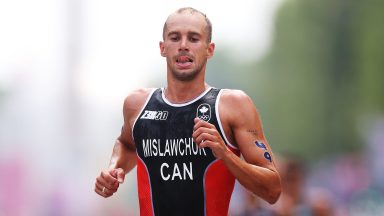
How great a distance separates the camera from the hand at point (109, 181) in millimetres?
4324

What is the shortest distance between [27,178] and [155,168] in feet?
29.0

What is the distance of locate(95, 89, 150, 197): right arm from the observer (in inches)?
171

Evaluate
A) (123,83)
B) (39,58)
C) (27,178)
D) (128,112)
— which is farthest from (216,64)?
(128,112)

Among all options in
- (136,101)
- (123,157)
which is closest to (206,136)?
(136,101)

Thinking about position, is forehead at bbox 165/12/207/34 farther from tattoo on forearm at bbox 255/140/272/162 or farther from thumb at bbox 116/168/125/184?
thumb at bbox 116/168/125/184

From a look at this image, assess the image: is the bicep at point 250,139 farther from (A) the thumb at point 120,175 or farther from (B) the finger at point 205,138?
(A) the thumb at point 120,175

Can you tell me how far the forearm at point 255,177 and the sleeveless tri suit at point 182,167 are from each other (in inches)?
10.4

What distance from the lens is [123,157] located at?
4969mm

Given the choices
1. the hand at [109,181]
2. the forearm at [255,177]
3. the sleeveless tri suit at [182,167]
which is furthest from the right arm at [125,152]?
the forearm at [255,177]

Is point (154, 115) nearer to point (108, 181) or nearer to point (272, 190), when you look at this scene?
point (108, 181)

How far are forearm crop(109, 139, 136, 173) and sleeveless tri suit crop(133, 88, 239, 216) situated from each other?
40 centimetres

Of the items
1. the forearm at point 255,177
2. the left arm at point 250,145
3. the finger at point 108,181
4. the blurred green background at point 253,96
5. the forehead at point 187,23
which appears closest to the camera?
the forearm at point 255,177

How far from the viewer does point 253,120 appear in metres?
4.39

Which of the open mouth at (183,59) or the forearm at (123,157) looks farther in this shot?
the forearm at (123,157)
